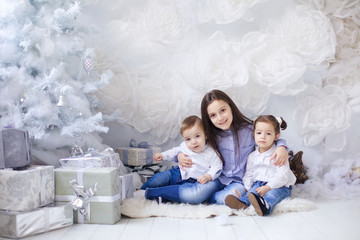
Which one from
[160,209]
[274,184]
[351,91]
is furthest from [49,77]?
[351,91]

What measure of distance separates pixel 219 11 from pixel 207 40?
186mm

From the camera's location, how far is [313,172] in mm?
2223

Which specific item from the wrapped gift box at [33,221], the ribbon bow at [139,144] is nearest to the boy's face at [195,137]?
the ribbon bow at [139,144]

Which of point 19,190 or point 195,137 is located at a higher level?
point 195,137

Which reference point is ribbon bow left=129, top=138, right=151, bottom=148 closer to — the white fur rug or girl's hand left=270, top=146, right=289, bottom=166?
the white fur rug

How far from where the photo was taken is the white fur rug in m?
1.64

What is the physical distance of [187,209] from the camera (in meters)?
1.70

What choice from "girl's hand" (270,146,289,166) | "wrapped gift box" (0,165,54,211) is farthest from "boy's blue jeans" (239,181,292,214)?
"wrapped gift box" (0,165,54,211)

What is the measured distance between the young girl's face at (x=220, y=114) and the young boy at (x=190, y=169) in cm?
8

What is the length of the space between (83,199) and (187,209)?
18.7 inches

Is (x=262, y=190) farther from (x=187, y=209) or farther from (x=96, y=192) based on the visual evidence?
(x=96, y=192)

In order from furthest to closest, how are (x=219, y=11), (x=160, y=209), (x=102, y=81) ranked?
(x=219, y=11), (x=102, y=81), (x=160, y=209)

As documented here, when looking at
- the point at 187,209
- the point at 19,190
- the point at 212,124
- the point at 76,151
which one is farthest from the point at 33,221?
the point at 212,124

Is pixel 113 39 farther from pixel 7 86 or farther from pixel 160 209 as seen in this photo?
pixel 160 209
